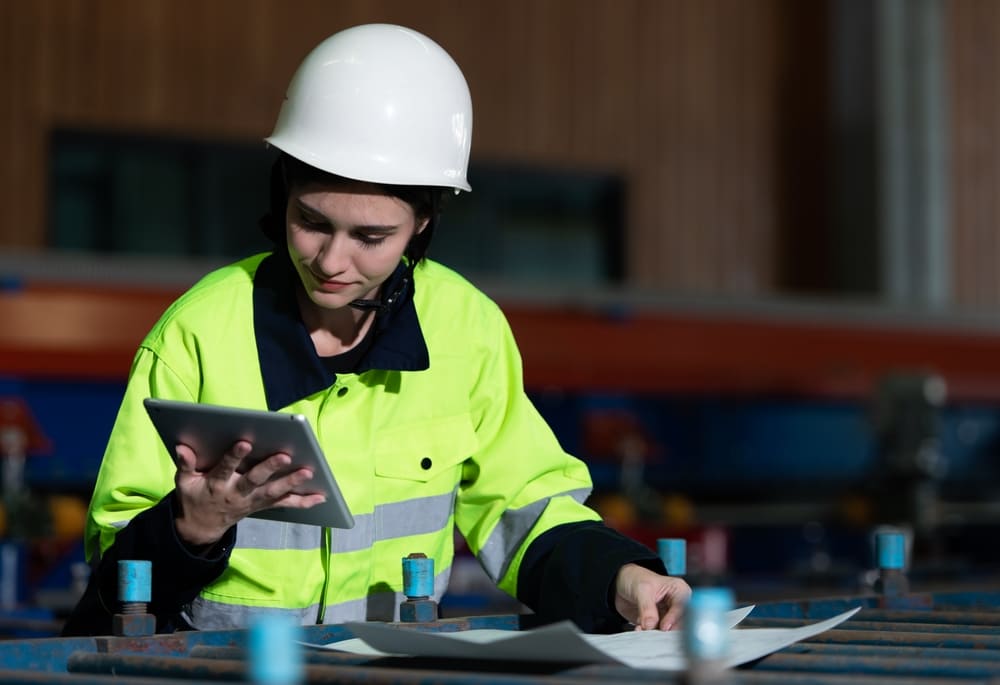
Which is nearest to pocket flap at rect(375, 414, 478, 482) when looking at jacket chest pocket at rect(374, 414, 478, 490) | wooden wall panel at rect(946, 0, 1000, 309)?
jacket chest pocket at rect(374, 414, 478, 490)

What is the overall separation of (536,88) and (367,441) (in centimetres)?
748

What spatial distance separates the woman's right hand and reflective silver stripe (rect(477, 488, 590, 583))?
0.51 metres

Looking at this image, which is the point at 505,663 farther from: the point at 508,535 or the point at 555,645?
the point at 508,535

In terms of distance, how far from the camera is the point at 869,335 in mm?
6957

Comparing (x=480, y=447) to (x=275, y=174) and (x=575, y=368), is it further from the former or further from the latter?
(x=575, y=368)

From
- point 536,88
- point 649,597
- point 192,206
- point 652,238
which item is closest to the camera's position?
point 649,597

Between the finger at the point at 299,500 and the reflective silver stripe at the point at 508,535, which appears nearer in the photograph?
the finger at the point at 299,500

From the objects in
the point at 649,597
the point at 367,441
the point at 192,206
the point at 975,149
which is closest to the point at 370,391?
the point at 367,441

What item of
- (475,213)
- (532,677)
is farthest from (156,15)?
(532,677)

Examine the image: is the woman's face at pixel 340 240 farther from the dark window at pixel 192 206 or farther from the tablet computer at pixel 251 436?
the dark window at pixel 192 206

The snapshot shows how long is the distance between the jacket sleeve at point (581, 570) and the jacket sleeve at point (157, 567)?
462mm

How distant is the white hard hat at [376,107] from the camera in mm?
2068

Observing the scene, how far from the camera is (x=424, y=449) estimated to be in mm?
2086

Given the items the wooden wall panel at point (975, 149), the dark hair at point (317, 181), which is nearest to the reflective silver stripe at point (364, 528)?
the dark hair at point (317, 181)
